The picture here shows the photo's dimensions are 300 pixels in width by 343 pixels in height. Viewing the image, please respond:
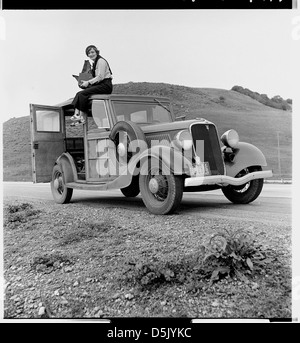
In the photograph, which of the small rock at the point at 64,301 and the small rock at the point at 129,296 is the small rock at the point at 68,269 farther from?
the small rock at the point at 129,296

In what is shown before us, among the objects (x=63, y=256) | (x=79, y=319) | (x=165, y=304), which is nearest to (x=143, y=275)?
(x=165, y=304)

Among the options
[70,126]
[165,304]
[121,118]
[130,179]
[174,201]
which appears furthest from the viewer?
[70,126]

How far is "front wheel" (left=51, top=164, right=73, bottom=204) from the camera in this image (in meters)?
4.77

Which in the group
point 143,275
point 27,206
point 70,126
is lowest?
point 143,275

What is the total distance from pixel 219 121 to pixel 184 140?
0.46m

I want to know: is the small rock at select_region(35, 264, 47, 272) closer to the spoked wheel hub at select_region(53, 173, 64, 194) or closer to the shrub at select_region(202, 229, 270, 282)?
the shrub at select_region(202, 229, 270, 282)

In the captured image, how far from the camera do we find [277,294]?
99.8 inches

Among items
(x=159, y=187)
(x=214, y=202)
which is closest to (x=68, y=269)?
(x=159, y=187)

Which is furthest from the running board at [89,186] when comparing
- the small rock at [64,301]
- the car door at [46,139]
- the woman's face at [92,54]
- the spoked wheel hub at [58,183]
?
the small rock at [64,301]

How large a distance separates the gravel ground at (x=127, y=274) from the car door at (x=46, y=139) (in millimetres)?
1473
